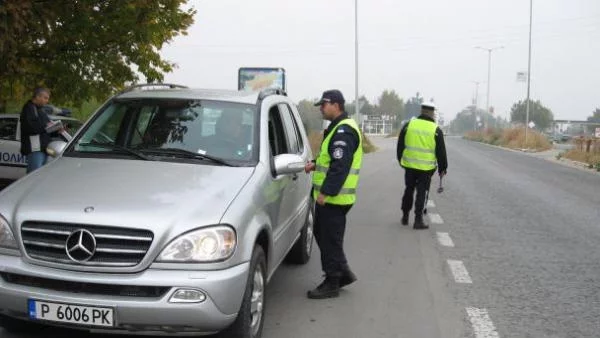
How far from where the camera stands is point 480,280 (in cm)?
600

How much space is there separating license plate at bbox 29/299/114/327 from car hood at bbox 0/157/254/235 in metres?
0.47

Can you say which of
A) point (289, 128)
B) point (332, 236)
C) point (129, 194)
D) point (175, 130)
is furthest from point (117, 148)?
point (332, 236)

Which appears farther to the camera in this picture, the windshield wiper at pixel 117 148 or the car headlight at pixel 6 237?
the windshield wiper at pixel 117 148

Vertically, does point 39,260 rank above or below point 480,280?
above

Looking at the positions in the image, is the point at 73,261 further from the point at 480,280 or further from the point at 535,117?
the point at 535,117

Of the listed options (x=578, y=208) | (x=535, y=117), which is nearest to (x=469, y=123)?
(x=535, y=117)

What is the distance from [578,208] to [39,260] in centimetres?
1020

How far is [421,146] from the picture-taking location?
854 cm

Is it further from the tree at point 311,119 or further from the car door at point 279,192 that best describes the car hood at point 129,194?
the tree at point 311,119

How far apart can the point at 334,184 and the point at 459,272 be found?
2057mm

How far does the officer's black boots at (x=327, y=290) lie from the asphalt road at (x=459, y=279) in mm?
69

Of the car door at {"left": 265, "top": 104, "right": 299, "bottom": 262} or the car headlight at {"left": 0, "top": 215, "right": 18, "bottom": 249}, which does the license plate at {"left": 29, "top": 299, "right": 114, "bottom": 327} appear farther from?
the car door at {"left": 265, "top": 104, "right": 299, "bottom": 262}

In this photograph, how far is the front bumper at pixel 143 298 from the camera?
3375mm

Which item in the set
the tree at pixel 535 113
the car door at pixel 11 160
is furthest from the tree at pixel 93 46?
the tree at pixel 535 113
